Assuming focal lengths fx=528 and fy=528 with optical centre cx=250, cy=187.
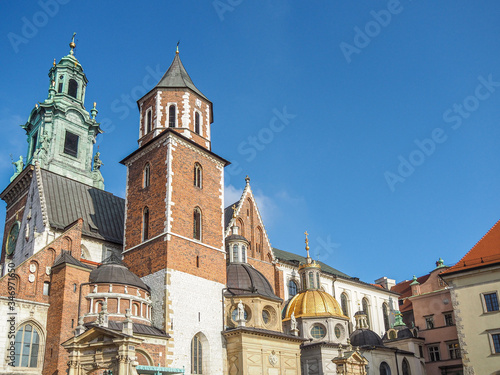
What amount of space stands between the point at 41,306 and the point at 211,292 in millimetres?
8632

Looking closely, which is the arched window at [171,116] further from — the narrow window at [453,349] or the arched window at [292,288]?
the narrow window at [453,349]

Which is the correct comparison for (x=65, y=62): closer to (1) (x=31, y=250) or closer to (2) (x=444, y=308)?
(1) (x=31, y=250)

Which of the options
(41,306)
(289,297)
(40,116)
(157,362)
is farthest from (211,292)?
(40,116)

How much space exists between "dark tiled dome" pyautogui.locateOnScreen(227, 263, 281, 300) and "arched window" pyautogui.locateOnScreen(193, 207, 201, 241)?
362 centimetres

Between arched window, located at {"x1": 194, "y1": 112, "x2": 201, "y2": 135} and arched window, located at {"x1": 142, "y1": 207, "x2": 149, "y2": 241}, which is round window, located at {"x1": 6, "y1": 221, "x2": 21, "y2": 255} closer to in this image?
arched window, located at {"x1": 142, "y1": 207, "x2": 149, "y2": 241}

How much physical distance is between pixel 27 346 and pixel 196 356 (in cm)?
806

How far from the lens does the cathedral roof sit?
109 ft

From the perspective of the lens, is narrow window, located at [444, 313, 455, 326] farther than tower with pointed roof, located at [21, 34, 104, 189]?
No

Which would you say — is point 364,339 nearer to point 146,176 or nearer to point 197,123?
point 197,123

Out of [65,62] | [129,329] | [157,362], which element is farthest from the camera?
[65,62]

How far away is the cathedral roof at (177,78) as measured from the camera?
33281mm

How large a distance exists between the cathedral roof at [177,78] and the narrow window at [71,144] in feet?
55.5

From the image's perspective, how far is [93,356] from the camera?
66.5ft

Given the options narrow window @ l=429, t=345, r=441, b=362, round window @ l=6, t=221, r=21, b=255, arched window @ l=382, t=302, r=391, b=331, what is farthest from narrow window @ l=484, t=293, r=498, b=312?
round window @ l=6, t=221, r=21, b=255
